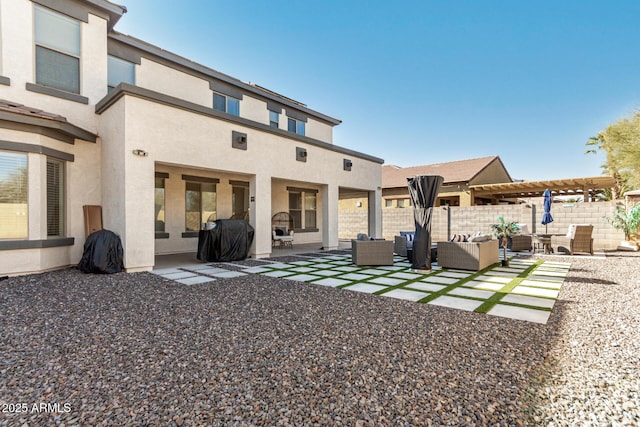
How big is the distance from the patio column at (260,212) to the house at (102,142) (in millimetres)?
33

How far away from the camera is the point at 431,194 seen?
261 inches

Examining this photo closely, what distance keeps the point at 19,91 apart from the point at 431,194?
30.9ft

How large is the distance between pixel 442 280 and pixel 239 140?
20.4 ft

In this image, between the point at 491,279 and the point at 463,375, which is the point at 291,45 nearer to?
the point at 491,279

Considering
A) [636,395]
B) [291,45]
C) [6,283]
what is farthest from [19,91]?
[636,395]

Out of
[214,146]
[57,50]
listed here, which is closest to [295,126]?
[214,146]

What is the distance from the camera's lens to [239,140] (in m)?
8.28

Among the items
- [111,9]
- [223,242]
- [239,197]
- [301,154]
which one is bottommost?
[223,242]

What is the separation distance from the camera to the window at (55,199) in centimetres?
648

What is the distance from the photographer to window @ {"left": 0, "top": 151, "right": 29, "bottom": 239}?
5859 millimetres

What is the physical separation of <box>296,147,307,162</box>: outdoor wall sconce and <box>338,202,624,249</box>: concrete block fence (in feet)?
26.0

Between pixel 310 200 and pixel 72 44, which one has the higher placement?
pixel 72 44

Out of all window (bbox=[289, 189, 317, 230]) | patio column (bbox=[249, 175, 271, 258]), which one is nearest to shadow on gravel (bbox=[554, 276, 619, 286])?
patio column (bbox=[249, 175, 271, 258])

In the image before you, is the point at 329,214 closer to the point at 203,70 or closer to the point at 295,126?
the point at 295,126
